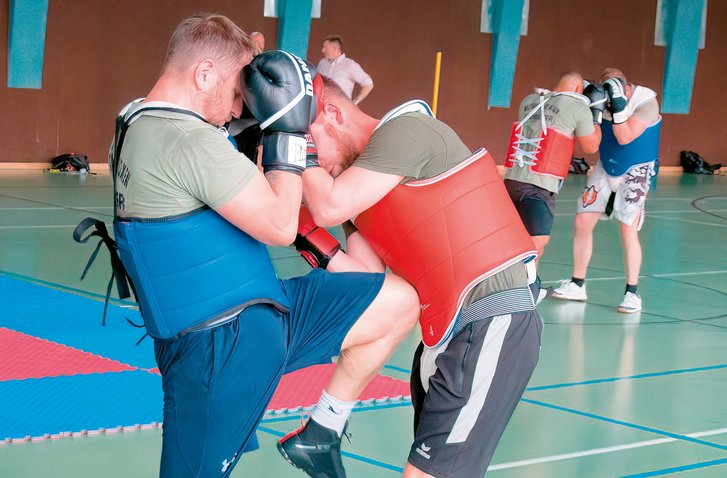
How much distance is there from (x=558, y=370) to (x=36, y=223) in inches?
259

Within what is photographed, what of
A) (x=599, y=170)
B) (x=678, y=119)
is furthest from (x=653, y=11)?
(x=599, y=170)

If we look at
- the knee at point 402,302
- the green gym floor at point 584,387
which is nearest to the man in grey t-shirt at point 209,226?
the knee at point 402,302

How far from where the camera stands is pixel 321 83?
3207 millimetres

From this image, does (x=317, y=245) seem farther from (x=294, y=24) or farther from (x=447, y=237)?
(x=294, y=24)

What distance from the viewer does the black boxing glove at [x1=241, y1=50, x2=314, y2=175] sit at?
2.86 meters

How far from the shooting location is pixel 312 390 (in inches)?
215

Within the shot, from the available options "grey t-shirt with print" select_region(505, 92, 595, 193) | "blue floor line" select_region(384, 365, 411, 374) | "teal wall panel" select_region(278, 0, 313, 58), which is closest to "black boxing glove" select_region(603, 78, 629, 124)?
"grey t-shirt with print" select_region(505, 92, 595, 193)

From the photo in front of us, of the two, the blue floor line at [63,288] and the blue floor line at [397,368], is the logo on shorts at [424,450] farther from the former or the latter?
the blue floor line at [63,288]

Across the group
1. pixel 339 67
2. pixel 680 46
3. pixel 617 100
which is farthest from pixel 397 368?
pixel 680 46

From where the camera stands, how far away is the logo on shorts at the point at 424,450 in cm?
326

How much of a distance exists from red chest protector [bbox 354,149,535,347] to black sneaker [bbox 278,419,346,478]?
1.55 feet

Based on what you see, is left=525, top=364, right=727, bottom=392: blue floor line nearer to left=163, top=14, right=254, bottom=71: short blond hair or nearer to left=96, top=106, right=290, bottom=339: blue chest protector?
left=96, top=106, right=290, bottom=339: blue chest protector

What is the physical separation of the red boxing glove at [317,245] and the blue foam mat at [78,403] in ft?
5.43

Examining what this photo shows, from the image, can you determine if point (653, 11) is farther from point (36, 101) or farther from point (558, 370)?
point (558, 370)
